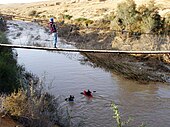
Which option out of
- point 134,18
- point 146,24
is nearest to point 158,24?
point 146,24

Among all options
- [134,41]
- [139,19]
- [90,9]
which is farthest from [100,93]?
[90,9]

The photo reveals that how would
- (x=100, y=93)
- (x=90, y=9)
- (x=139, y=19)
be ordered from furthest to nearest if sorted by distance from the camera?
(x=90, y=9), (x=139, y=19), (x=100, y=93)

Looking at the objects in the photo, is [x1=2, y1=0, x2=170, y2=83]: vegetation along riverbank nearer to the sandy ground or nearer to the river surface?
the river surface

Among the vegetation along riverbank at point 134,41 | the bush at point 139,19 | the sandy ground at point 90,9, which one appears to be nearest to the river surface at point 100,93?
the vegetation along riverbank at point 134,41

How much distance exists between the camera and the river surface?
14.8 metres

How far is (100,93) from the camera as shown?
17.9 m

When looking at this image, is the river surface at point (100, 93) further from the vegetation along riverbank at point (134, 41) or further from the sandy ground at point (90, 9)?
the sandy ground at point (90, 9)

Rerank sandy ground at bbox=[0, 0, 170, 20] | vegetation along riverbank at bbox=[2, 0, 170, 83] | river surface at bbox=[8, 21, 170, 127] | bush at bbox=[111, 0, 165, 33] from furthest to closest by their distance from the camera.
Result: sandy ground at bbox=[0, 0, 170, 20] → bush at bbox=[111, 0, 165, 33] → vegetation along riverbank at bbox=[2, 0, 170, 83] → river surface at bbox=[8, 21, 170, 127]

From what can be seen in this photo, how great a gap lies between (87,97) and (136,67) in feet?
19.5

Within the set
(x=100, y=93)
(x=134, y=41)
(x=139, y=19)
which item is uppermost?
(x=139, y=19)

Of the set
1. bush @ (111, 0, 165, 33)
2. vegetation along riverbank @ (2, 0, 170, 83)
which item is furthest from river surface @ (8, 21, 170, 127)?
bush @ (111, 0, 165, 33)

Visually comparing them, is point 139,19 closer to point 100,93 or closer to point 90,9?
point 100,93

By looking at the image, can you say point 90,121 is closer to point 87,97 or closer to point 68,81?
point 87,97

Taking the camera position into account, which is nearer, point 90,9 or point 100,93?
point 100,93
